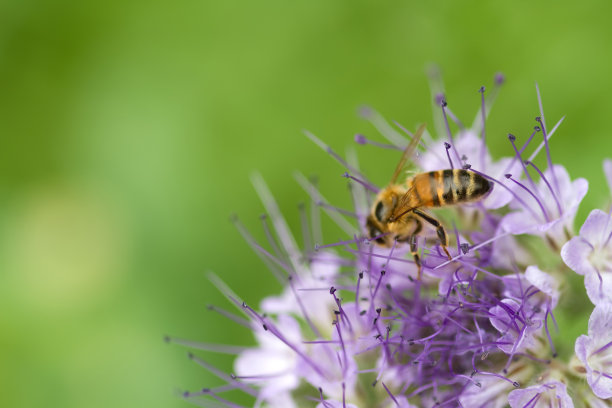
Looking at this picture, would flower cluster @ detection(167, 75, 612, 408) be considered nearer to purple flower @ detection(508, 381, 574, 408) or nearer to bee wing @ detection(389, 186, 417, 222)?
purple flower @ detection(508, 381, 574, 408)

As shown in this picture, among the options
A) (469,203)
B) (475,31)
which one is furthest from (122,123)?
(469,203)

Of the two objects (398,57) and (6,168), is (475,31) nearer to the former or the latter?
(398,57)

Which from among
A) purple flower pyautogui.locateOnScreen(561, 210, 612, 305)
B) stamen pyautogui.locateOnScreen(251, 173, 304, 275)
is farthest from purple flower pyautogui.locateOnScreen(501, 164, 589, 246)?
stamen pyautogui.locateOnScreen(251, 173, 304, 275)


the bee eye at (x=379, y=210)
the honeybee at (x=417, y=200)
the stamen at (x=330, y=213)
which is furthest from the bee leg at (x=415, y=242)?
the stamen at (x=330, y=213)

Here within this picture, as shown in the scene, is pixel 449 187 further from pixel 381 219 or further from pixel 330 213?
pixel 330 213

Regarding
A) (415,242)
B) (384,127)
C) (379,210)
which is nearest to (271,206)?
(384,127)

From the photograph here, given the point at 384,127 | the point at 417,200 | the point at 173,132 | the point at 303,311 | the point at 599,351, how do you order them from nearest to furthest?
the point at 599,351 → the point at 417,200 → the point at 303,311 → the point at 384,127 → the point at 173,132

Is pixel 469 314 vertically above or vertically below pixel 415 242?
below
